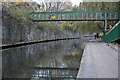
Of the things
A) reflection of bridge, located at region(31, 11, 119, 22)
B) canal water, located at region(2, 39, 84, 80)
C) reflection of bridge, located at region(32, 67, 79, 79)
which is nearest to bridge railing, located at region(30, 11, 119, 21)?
reflection of bridge, located at region(31, 11, 119, 22)

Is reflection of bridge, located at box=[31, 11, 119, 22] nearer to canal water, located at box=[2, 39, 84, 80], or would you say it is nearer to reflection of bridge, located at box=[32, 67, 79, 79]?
canal water, located at box=[2, 39, 84, 80]

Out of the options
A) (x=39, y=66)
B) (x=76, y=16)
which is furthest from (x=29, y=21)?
(x=39, y=66)

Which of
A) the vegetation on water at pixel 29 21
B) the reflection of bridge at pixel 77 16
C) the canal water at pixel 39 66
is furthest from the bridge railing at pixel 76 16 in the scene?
the canal water at pixel 39 66

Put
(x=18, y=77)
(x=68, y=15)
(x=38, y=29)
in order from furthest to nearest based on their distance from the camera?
1. (x=38, y=29)
2. (x=68, y=15)
3. (x=18, y=77)

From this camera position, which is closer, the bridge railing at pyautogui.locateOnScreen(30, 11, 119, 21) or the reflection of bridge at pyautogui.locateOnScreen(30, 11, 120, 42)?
the reflection of bridge at pyautogui.locateOnScreen(30, 11, 120, 42)

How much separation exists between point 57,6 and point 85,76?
47680mm

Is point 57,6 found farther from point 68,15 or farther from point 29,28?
point 29,28

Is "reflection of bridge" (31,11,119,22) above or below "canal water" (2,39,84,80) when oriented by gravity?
above

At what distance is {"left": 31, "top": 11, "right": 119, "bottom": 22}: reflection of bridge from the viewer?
115 ft

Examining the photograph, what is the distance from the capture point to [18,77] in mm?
7379

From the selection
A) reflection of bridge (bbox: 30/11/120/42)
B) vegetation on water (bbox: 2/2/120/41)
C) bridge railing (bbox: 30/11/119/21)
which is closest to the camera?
vegetation on water (bbox: 2/2/120/41)

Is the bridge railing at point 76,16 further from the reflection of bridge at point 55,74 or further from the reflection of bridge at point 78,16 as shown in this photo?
the reflection of bridge at point 55,74

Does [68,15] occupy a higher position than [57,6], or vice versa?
[57,6]

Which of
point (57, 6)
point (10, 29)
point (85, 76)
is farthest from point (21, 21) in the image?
point (85, 76)
